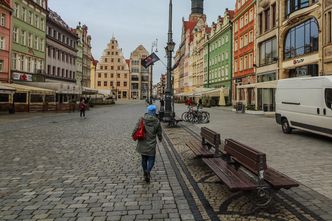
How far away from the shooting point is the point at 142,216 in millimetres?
5246

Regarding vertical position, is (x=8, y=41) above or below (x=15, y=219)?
above

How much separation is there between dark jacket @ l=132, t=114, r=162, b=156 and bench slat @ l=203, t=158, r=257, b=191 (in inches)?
47.0

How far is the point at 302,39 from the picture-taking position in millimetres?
30625

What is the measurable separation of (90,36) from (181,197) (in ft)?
279

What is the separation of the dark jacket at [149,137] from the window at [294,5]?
25.7 metres

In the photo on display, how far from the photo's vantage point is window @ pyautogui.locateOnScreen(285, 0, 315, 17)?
2957 centimetres

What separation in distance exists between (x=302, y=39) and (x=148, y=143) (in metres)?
26.7

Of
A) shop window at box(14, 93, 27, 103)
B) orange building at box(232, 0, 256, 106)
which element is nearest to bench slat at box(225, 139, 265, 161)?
orange building at box(232, 0, 256, 106)

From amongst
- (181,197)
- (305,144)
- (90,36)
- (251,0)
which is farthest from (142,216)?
(90,36)

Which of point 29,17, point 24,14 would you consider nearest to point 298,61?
point 24,14

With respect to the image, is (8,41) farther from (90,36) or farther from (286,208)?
(90,36)

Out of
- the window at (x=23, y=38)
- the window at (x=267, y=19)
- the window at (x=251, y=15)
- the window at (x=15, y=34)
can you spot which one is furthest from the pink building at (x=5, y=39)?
the window at (x=251, y=15)

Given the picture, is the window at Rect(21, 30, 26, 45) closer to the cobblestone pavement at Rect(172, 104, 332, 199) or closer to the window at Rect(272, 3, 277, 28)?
the window at Rect(272, 3, 277, 28)

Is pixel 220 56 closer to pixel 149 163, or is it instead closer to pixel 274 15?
pixel 274 15
